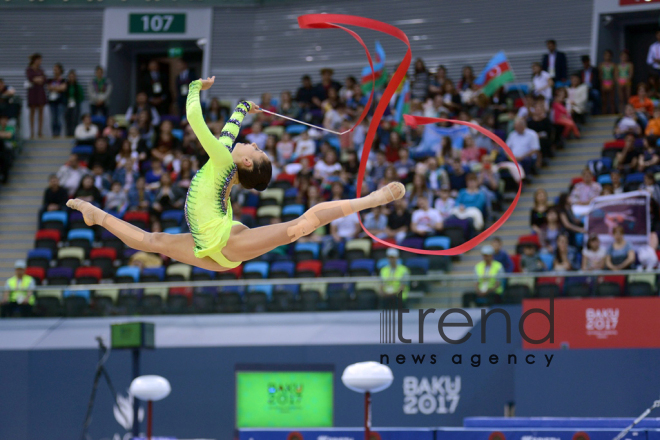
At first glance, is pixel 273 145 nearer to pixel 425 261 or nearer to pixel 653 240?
pixel 425 261

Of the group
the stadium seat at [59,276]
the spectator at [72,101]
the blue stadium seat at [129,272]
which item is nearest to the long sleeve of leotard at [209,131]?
the blue stadium seat at [129,272]

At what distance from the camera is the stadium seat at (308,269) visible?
11852mm

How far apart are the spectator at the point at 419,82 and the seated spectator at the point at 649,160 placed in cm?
449

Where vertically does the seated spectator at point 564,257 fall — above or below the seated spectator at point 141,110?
below

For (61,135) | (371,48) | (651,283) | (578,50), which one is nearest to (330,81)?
(371,48)

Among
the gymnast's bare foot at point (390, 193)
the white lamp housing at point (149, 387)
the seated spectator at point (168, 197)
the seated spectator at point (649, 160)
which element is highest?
the seated spectator at point (649, 160)

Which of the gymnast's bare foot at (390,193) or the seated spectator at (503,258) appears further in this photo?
the seated spectator at (503,258)

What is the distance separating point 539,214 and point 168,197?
18.5 ft

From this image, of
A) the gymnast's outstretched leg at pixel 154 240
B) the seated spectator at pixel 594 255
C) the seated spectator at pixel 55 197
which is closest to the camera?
the gymnast's outstretched leg at pixel 154 240

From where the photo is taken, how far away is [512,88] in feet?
50.5

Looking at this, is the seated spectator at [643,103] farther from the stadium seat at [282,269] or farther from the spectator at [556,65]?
the stadium seat at [282,269]

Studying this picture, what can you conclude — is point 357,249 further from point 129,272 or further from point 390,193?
point 390,193

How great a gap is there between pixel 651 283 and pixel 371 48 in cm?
995

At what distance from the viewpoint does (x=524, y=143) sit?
1335 cm
